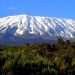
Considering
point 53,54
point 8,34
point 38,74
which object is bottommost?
point 38,74

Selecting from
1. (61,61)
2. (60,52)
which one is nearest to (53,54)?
(60,52)

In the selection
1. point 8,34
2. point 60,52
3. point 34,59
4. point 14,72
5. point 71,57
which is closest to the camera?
point 14,72

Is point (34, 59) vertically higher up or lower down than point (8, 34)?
lower down

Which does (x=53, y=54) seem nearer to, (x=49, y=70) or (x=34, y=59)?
(x=34, y=59)

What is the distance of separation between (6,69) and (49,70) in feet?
4.63

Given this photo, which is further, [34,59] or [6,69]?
[34,59]

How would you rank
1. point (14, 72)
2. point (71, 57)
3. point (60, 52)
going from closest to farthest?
1. point (14, 72)
2. point (71, 57)
3. point (60, 52)

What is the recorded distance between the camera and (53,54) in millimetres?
17203

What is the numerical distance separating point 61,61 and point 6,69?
2.72 m

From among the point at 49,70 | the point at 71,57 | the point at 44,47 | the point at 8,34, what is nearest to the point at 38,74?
the point at 49,70

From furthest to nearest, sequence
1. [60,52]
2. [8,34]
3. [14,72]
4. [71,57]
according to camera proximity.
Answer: [8,34], [60,52], [71,57], [14,72]

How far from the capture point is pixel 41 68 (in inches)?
563

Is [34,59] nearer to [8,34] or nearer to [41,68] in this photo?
[41,68]

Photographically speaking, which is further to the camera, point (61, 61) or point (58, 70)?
point (61, 61)
